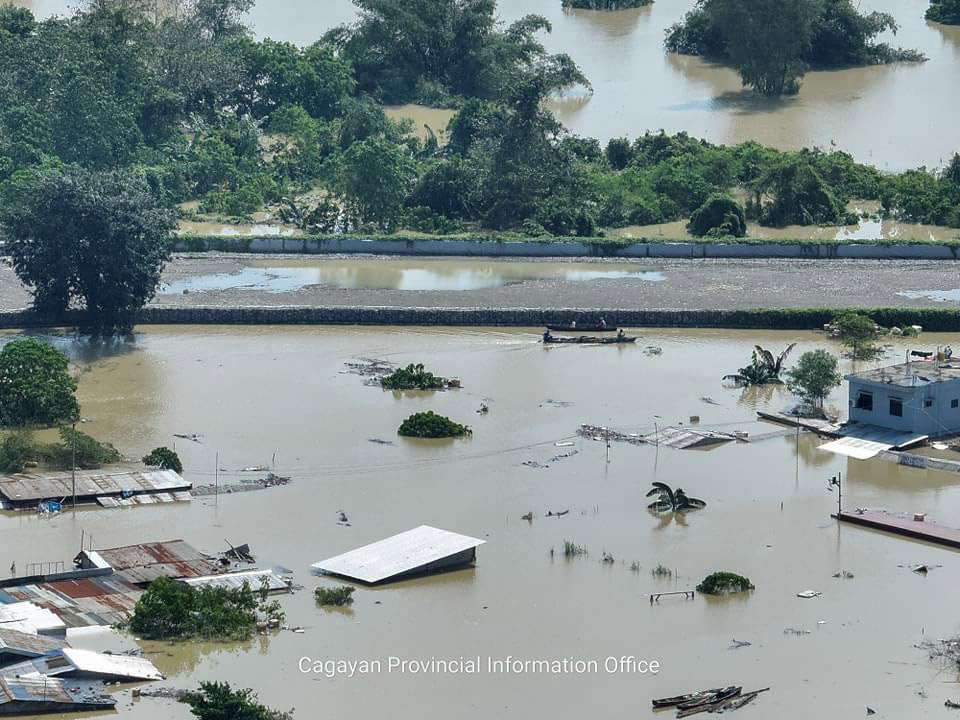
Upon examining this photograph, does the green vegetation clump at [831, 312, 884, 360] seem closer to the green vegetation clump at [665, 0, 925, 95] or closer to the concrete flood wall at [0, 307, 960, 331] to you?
the concrete flood wall at [0, 307, 960, 331]

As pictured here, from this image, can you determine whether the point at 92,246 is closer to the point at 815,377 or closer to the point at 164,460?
the point at 164,460

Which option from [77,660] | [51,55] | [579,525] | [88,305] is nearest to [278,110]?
[51,55]

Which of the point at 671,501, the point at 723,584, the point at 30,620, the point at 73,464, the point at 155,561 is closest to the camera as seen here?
the point at 30,620

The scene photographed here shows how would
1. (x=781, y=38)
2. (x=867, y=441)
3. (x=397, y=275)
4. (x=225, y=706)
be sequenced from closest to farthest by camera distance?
(x=225, y=706)
(x=867, y=441)
(x=397, y=275)
(x=781, y=38)

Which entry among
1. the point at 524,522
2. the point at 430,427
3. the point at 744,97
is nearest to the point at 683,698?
the point at 524,522

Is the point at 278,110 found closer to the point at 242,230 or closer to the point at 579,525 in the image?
the point at 242,230
